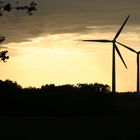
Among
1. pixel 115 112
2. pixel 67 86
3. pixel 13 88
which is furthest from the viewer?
pixel 67 86

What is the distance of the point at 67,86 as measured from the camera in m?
114

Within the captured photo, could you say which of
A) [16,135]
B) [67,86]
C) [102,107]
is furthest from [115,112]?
[16,135]

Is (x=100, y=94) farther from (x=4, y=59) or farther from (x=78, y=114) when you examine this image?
(x=4, y=59)

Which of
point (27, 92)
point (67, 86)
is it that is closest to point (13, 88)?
point (27, 92)

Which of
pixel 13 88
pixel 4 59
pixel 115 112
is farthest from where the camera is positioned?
pixel 13 88

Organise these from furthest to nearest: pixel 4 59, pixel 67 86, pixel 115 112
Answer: pixel 67 86 → pixel 115 112 → pixel 4 59

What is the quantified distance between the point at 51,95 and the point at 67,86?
1360 centimetres

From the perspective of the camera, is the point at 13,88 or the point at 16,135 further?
the point at 13,88

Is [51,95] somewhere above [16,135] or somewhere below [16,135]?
above

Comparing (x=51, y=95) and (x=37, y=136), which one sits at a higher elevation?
(x=51, y=95)

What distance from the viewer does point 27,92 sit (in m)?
101

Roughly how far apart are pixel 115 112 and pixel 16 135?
44.3 m

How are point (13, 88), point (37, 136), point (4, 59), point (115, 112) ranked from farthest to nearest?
1. point (13, 88)
2. point (115, 112)
3. point (4, 59)
4. point (37, 136)

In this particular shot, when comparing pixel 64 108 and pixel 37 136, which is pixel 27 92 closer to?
pixel 64 108
